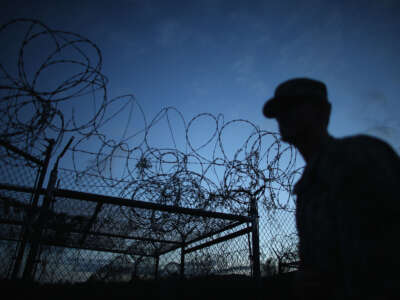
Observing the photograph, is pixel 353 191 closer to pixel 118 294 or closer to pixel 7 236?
pixel 118 294

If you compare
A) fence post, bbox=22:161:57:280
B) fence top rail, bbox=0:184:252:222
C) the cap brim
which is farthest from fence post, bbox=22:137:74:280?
the cap brim

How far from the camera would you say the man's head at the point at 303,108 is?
1478 mm

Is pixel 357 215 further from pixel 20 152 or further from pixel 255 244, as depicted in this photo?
pixel 20 152

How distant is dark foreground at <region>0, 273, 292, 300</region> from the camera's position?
8.54 ft

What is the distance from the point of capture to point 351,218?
100cm

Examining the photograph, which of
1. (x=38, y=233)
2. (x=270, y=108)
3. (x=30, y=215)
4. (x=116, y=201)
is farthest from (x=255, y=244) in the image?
(x=30, y=215)

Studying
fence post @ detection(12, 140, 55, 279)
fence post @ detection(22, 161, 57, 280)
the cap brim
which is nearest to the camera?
the cap brim

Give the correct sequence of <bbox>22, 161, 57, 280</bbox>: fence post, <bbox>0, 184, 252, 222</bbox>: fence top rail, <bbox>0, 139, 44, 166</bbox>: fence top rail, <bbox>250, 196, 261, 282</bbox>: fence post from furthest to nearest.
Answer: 1. <bbox>250, 196, 261, 282</bbox>: fence post
2. <bbox>0, 139, 44, 166</bbox>: fence top rail
3. <bbox>0, 184, 252, 222</bbox>: fence top rail
4. <bbox>22, 161, 57, 280</bbox>: fence post

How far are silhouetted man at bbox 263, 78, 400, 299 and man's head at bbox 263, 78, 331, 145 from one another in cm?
2

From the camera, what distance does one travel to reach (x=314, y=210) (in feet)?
4.17

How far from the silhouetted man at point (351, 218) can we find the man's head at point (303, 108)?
18 mm

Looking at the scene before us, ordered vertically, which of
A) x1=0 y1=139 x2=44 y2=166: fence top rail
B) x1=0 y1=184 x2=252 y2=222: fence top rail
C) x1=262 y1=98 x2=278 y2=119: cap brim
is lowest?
x1=0 y1=184 x2=252 y2=222: fence top rail

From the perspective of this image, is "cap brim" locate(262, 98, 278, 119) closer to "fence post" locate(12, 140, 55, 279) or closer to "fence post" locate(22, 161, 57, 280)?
"fence post" locate(22, 161, 57, 280)

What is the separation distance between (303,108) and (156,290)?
125 inches
